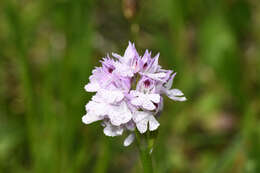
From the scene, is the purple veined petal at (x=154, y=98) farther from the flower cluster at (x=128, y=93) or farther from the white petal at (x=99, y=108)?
the white petal at (x=99, y=108)

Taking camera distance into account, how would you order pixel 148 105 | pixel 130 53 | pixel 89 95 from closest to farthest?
pixel 148 105 → pixel 130 53 → pixel 89 95

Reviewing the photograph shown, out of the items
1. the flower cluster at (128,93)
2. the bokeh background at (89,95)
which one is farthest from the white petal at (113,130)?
the bokeh background at (89,95)

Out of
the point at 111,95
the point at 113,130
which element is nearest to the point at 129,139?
the point at 113,130

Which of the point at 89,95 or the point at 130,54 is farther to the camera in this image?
the point at 89,95

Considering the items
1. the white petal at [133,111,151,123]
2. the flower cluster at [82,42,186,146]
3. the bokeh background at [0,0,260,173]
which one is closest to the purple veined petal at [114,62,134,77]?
the flower cluster at [82,42,186,146]

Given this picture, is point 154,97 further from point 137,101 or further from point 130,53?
point 130,53

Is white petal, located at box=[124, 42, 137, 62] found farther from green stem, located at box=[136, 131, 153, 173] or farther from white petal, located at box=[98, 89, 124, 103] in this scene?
green stem, located at box=[136, 131, 153, 173]

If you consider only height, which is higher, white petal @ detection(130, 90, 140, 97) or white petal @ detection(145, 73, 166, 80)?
white petal @ detection(145, 73, 166, 80)
